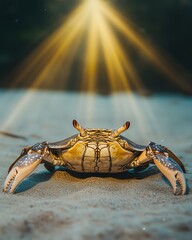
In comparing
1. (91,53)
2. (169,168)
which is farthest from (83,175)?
(91,53)

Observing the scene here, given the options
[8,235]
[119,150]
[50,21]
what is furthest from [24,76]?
[8,235]

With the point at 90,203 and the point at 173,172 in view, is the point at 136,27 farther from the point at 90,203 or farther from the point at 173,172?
the point at 90,203

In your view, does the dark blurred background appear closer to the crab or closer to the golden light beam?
the golden light beam

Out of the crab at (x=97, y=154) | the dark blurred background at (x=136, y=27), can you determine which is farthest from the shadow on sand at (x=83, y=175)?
the dark blurred background at (x=136, y=27)

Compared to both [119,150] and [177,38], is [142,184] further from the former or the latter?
[177,38]

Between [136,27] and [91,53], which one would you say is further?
[136,27]

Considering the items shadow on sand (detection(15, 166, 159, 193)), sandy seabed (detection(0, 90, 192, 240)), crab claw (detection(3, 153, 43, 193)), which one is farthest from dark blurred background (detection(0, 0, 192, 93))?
crab claw (detection(3, 153, 43, 193))
